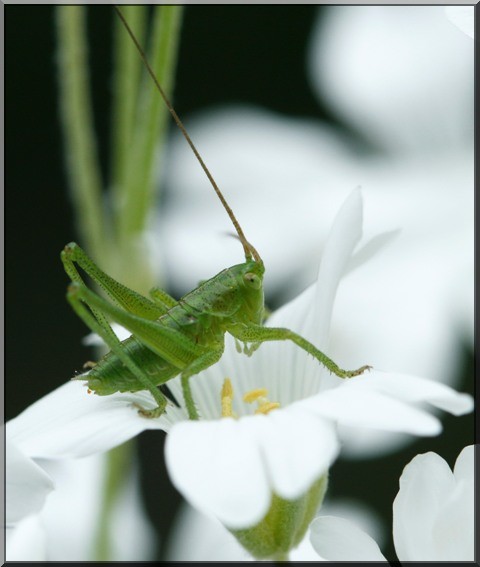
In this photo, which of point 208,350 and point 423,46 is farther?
point 423,46

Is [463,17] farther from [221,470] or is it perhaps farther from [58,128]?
[58,128]

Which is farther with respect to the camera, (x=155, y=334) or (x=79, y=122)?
(x=79, y=122)

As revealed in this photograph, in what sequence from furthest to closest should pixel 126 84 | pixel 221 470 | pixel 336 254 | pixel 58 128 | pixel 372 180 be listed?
pixel 58 128, pixel 372 180, pixel 126 84, pixel 336 254, pixel 221 470

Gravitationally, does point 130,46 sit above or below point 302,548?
above

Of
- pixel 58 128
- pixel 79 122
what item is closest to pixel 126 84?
pixel 79 122

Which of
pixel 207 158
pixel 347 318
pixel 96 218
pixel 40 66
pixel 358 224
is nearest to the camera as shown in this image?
pixel 358 224

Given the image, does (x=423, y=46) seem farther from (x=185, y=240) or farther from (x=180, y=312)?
(x=180, y=312)

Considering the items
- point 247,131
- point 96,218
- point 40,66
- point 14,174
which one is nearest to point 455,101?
point 247,131

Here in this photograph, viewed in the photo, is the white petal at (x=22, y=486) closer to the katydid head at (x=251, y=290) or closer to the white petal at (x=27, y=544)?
the white petal at (x=27, y=544)
